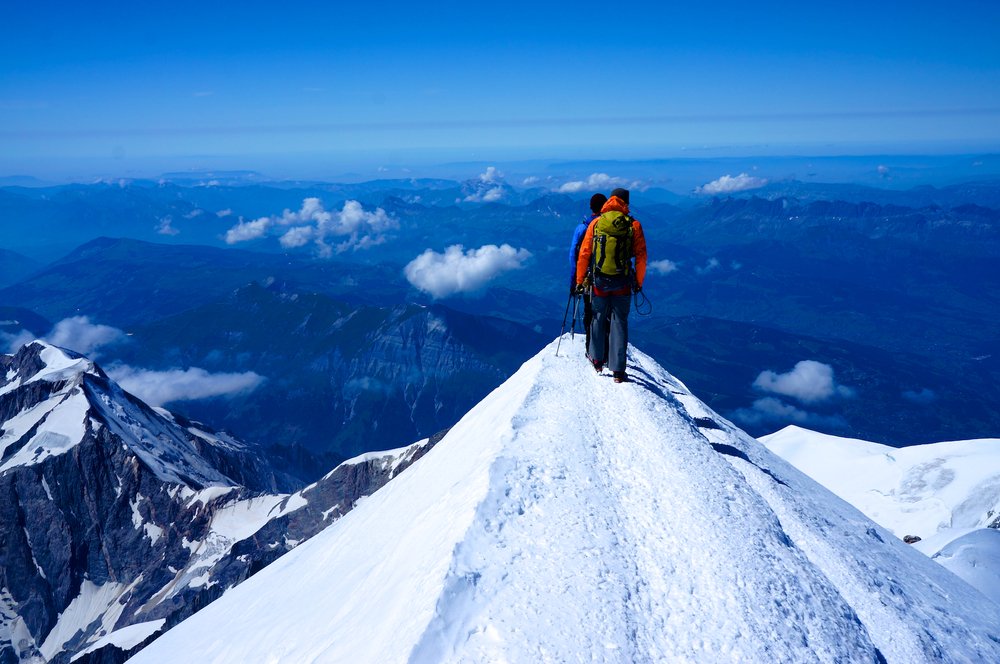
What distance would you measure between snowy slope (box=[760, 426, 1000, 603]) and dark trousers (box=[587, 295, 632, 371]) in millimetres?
29627

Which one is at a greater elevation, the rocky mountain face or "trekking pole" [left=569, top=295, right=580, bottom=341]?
"trekking pole" [left=569, top=295, right=580, bottom=341]

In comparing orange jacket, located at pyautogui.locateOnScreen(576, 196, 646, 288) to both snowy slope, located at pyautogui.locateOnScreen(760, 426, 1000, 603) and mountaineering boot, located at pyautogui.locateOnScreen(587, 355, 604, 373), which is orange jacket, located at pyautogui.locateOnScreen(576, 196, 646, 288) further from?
snowy slope, located at pyautogui.locateOnScreen(760, 426, 1000, 603)

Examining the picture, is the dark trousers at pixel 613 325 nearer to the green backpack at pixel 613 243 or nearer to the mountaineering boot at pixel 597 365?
the mountaineering boot at pixel 597 365

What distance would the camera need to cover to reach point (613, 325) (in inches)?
599

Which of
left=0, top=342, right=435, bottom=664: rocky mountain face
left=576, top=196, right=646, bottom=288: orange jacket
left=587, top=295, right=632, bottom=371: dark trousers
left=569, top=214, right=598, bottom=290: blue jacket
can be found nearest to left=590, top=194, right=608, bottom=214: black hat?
left=569, top=214, right=598, bottom=290: blue jacket

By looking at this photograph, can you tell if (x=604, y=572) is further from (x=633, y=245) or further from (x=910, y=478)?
(x=910, y=478)

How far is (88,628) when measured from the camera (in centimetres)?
13588

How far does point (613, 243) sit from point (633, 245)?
22.5 inches

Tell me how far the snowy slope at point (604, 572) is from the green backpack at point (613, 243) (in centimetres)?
323

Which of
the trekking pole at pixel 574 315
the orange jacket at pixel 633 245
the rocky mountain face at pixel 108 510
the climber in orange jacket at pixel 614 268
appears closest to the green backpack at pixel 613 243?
the climber in orange jacket at pixel 614 268

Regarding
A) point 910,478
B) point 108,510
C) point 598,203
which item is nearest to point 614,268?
point 598,203

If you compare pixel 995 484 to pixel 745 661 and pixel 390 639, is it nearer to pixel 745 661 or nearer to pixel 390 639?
pixel 745 661

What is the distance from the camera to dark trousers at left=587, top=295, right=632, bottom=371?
14.9 metres

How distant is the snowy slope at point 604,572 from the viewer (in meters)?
6.94
